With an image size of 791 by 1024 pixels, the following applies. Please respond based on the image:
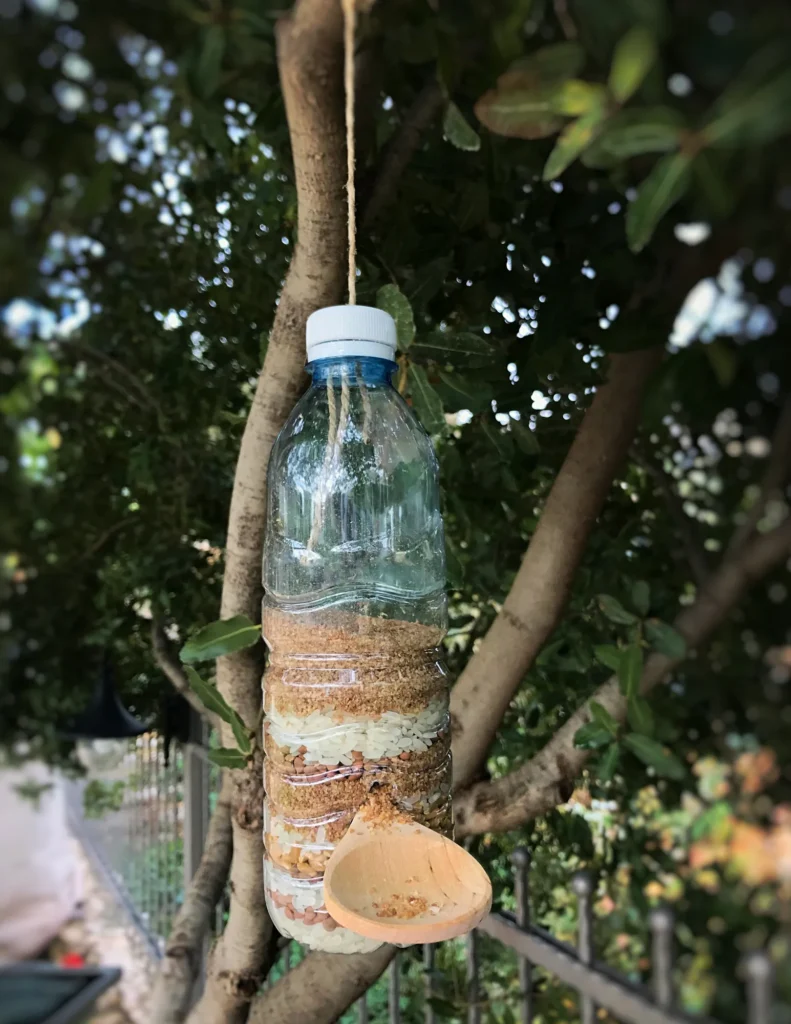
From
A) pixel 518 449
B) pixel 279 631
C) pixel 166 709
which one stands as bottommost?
pixel 166 709

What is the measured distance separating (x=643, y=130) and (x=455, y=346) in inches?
8.1

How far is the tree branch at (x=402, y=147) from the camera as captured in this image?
0.48 m

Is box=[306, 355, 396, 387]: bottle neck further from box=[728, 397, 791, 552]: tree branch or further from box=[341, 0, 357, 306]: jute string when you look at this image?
box=[728, 397, 791, 552]: tree branch

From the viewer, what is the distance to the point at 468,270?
569mm

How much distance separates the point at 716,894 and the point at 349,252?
1.64 feet

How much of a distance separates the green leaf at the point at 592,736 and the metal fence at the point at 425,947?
100 millimetres

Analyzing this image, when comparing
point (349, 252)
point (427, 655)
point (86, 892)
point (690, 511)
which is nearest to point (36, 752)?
point (86, 892)

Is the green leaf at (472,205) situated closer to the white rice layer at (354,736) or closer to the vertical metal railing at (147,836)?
the white rice layer at (354,736)

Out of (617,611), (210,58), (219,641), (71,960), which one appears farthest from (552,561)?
(71,960)

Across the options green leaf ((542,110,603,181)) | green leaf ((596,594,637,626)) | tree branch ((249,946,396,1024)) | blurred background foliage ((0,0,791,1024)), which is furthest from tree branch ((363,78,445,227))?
tree branch ((249,946,396,1024))

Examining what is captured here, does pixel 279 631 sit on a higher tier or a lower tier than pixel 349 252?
lower

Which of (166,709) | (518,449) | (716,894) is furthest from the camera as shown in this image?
(166,709)

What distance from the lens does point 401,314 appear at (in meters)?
0.44

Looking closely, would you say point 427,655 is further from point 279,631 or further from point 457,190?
point 457,190
